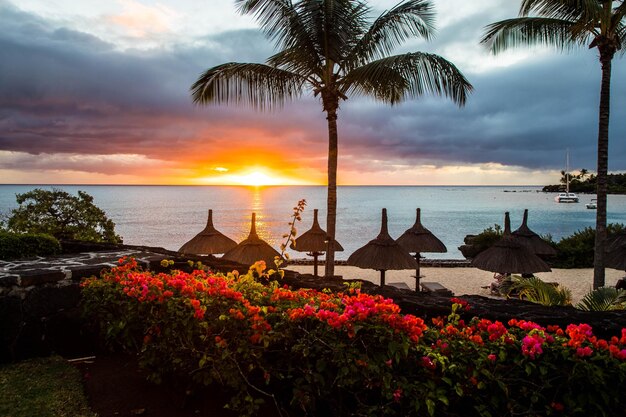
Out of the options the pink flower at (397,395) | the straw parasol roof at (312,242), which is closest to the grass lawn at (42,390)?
the pink flower at (397,395)

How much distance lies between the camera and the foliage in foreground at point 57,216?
13.6 m

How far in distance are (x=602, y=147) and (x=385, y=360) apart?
9.88 meters

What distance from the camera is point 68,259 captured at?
17.4 ft

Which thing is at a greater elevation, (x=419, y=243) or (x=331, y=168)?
(x=331, y=168)

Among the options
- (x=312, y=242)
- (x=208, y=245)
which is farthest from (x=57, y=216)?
(x=312, y=242)

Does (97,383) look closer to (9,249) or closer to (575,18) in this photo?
(9,249)

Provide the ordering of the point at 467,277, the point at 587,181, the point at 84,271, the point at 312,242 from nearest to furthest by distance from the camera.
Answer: the point at 84,271, the point at 312,242, the point at 467,277, the point at 587,181

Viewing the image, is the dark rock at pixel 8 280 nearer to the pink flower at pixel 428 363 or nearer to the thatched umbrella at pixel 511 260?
the pink flower at pixel 428 363

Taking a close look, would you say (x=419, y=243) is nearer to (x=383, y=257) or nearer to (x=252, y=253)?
(x=383, y=257)

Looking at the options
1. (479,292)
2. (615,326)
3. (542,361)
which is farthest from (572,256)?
(542,361)

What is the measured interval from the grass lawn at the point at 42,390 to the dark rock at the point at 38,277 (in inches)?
31.9

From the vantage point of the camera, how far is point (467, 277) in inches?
651

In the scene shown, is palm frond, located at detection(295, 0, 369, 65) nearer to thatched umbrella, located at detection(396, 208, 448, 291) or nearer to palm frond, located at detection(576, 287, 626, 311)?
thatched umbrella, located at detection(396, 208, 448, 291)

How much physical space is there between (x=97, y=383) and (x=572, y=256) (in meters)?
20.5
